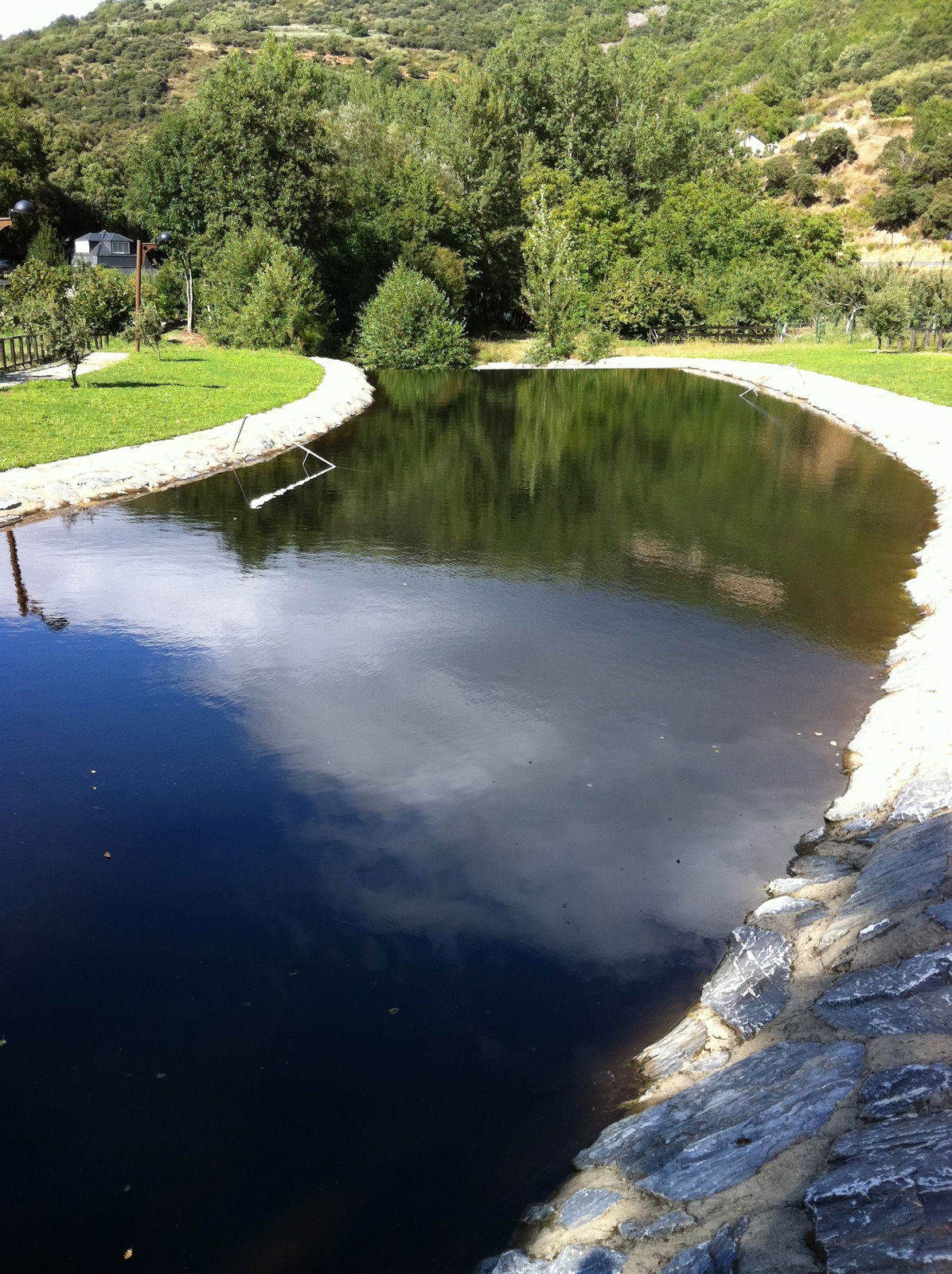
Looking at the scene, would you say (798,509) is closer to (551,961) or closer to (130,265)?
(551,961)

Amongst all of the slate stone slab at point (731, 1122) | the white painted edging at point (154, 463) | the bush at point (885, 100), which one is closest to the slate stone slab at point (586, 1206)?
the slate stone slab at point (731, 1122)

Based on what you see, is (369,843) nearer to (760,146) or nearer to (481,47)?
(760,146)

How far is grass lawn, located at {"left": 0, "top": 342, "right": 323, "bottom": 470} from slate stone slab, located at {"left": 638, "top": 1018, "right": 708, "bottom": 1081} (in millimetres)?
17166

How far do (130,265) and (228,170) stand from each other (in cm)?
3173

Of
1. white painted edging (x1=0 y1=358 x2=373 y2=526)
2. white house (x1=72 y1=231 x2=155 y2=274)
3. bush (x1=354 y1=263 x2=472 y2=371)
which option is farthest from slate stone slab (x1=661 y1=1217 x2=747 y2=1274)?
white house (x1=72 y1=231 x2=155 y2=274)

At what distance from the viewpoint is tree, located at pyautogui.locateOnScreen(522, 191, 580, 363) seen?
5888 centimetres

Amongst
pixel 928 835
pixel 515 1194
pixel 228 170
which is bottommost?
pixel 515 1194

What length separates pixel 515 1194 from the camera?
5.17m

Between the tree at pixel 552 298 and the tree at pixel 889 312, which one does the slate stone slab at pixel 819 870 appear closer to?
the tree at pixel 889 312

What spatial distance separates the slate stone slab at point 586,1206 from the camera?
15.4 feet

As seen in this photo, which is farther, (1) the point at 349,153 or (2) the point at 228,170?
(1) the point at 349,153

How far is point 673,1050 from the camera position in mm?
5988

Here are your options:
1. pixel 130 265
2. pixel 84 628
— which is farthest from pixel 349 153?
pixel 84 628

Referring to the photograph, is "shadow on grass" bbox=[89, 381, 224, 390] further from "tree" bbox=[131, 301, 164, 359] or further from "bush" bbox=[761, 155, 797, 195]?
"bush" bbox=[761, 155, 797, 195]
